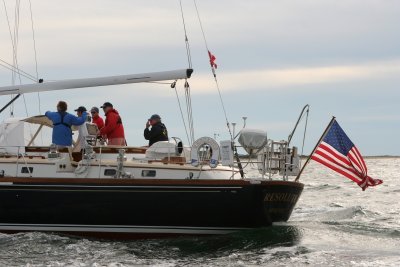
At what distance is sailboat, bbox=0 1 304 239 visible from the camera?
17.5 meters

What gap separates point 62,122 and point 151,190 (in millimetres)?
2659

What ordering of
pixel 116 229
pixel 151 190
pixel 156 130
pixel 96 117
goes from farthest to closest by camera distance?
pixel 96 117 < pixel 156 130 < pixel 116 229 < pixel 151 190

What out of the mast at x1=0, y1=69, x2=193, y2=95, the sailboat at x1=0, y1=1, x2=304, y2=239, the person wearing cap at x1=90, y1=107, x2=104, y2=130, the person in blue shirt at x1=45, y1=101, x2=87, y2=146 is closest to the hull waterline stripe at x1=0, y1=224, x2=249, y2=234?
the sailboat at x1=0, y1=1, x2=304, y2=239

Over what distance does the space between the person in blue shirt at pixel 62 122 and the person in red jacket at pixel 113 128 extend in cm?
98

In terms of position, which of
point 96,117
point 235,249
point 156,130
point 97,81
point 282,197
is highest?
point 97,81

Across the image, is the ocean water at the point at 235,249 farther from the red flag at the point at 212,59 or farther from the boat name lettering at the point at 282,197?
the red flag at the point at 212,59

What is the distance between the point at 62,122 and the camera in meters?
19.0

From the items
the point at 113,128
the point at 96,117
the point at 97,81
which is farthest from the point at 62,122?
the point at 96,117

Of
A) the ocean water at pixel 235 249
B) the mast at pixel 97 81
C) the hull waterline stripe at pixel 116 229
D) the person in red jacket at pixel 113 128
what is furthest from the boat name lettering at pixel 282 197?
the person in red jacket at pixel 113 128

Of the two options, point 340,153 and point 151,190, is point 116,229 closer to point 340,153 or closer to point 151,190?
point 151,190

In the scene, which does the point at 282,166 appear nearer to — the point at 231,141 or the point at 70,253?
the point at 231,141

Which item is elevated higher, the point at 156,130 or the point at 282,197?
the point at 156,130

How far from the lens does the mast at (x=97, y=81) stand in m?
19.0

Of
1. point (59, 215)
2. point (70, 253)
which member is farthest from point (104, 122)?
point (70, 253)
